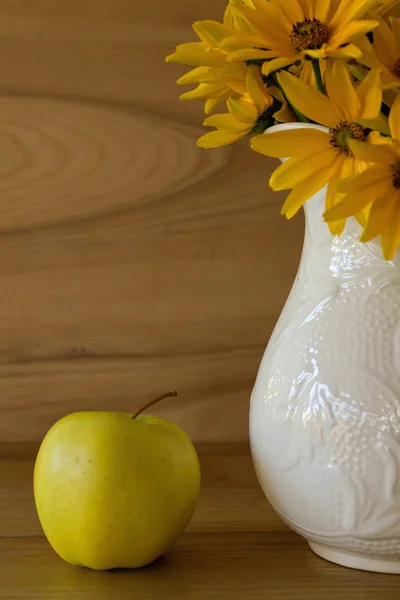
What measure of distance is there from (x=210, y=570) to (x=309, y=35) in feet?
1.24

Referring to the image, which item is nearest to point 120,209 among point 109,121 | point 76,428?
point 109,121

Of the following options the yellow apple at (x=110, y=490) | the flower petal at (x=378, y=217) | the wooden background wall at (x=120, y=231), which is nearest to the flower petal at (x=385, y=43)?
the flower petal at (x=378, y=217)

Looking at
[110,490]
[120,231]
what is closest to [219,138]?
[110,490]

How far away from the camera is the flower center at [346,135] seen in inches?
20.6

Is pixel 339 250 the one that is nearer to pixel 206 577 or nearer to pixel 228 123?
pixel 228 123

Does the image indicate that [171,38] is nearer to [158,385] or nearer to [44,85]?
[44,85]

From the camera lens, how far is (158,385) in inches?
38.2

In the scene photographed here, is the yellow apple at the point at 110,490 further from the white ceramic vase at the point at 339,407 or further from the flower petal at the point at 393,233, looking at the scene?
the flower petal at the point at 393,233

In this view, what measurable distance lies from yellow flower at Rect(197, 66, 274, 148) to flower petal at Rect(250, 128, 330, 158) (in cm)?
5

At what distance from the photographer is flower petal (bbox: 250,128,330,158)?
0.52m

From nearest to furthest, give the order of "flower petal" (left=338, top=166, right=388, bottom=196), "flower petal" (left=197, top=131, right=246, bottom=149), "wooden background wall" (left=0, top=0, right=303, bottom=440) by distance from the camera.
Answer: "flower petal" (left=338, top=166, right=388, bottom=196) → "flower petal" (left=197, top=131, right=246, bottom=149) → "wooden background wall" (left=0, top=0, right=303, bottom=440)

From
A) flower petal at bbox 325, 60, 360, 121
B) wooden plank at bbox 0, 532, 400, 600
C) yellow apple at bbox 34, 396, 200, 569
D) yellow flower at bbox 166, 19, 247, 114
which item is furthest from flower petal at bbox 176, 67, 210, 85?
wooden plank at bbox 0, 532, 400, 600

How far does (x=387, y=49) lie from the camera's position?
0.54 m

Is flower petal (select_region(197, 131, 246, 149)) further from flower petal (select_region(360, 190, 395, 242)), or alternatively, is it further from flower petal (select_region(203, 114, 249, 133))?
flower petal (select_region(360, 190, 395, 242))
